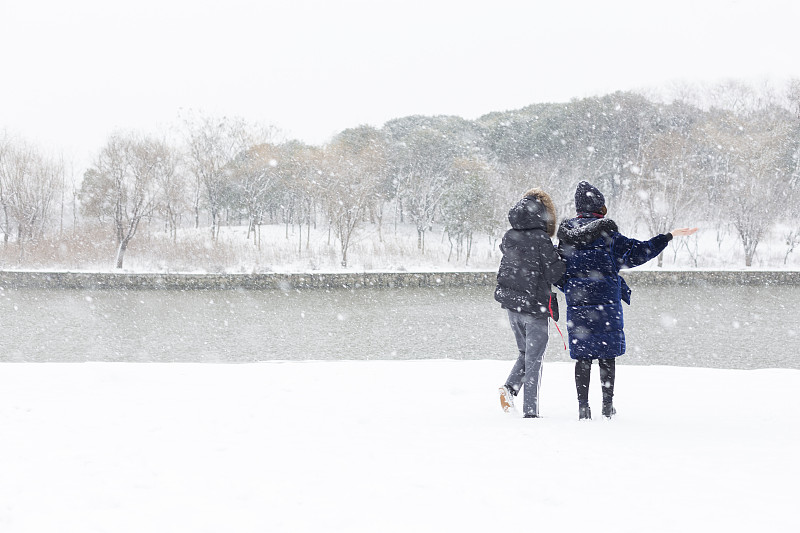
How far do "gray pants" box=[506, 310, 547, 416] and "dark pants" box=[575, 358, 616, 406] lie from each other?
23 centimetres

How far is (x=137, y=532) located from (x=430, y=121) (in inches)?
1636

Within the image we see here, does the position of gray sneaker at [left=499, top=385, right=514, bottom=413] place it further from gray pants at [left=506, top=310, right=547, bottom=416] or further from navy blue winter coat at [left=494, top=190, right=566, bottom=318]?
navy blue winter coat at [left=494, top=190, right=566, bottom=318]

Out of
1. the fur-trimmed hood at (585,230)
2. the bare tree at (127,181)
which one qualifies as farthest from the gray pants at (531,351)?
the bare tree at (127,181)

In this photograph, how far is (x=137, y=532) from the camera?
2.04 m

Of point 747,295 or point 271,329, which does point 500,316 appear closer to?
point 271,329

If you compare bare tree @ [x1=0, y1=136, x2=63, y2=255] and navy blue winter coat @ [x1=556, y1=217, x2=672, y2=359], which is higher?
Result: bare tree @ [x1=0, y1=136, x2=63, y2=255]

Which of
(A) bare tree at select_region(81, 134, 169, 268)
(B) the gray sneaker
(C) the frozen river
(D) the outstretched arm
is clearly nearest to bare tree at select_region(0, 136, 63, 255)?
(A) bare tree at select_region(81, 134, 169, 268)

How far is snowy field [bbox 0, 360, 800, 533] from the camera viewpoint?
84.0 inches

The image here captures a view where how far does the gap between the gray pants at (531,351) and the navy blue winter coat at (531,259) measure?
2.8 inches

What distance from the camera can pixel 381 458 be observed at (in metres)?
2.76

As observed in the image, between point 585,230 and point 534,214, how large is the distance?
12.0 inches

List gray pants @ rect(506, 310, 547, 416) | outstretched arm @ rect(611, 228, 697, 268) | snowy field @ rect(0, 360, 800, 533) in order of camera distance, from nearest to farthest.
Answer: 1. snowy field @ rect(0, 360, 800, 533)
2. outstretched arm @ rect(611, 228, 697, 268)
3. gray pants @ rect(506, 310, 547, 416)

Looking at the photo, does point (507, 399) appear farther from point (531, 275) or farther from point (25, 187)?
point (25, 187)

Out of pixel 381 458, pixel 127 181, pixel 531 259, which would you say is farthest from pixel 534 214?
pixel 127 181
